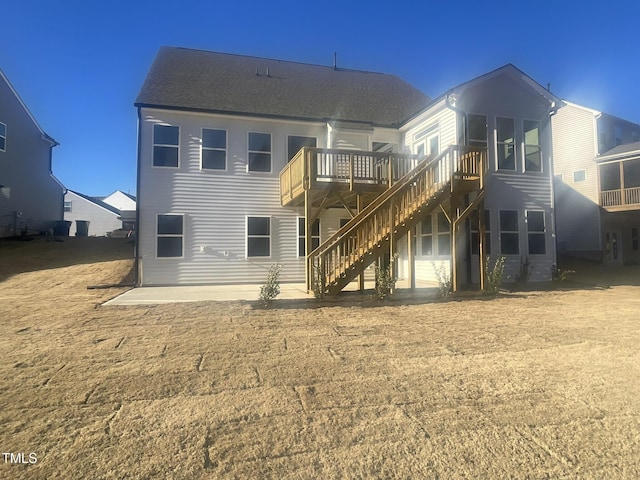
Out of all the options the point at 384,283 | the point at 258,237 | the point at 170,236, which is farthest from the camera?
the point at 258,237

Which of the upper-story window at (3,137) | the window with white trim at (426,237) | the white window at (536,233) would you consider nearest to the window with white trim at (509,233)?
the white window at (536,233)

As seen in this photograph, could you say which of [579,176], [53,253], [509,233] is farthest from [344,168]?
[579,176]

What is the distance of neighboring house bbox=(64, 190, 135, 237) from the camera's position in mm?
35438

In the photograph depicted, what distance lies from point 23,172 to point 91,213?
1624cm

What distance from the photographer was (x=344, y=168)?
11.5 m

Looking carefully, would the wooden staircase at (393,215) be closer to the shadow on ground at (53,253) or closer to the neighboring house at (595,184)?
the shadow on ground at (53,253)

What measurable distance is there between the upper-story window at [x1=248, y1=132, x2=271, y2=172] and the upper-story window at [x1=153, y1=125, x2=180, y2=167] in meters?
2.45

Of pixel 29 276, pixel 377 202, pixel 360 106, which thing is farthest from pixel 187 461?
pixel 360 106

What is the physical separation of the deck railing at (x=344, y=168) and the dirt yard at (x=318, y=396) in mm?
4686

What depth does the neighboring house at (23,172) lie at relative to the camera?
19375 mm

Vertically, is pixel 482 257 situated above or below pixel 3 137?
below

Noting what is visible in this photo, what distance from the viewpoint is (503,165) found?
12656mm

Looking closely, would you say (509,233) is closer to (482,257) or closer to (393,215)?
(482,257)

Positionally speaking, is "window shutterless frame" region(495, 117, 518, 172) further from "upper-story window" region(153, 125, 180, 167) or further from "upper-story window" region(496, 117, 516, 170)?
"upper-story window" region(153, 125, 180, 167)
